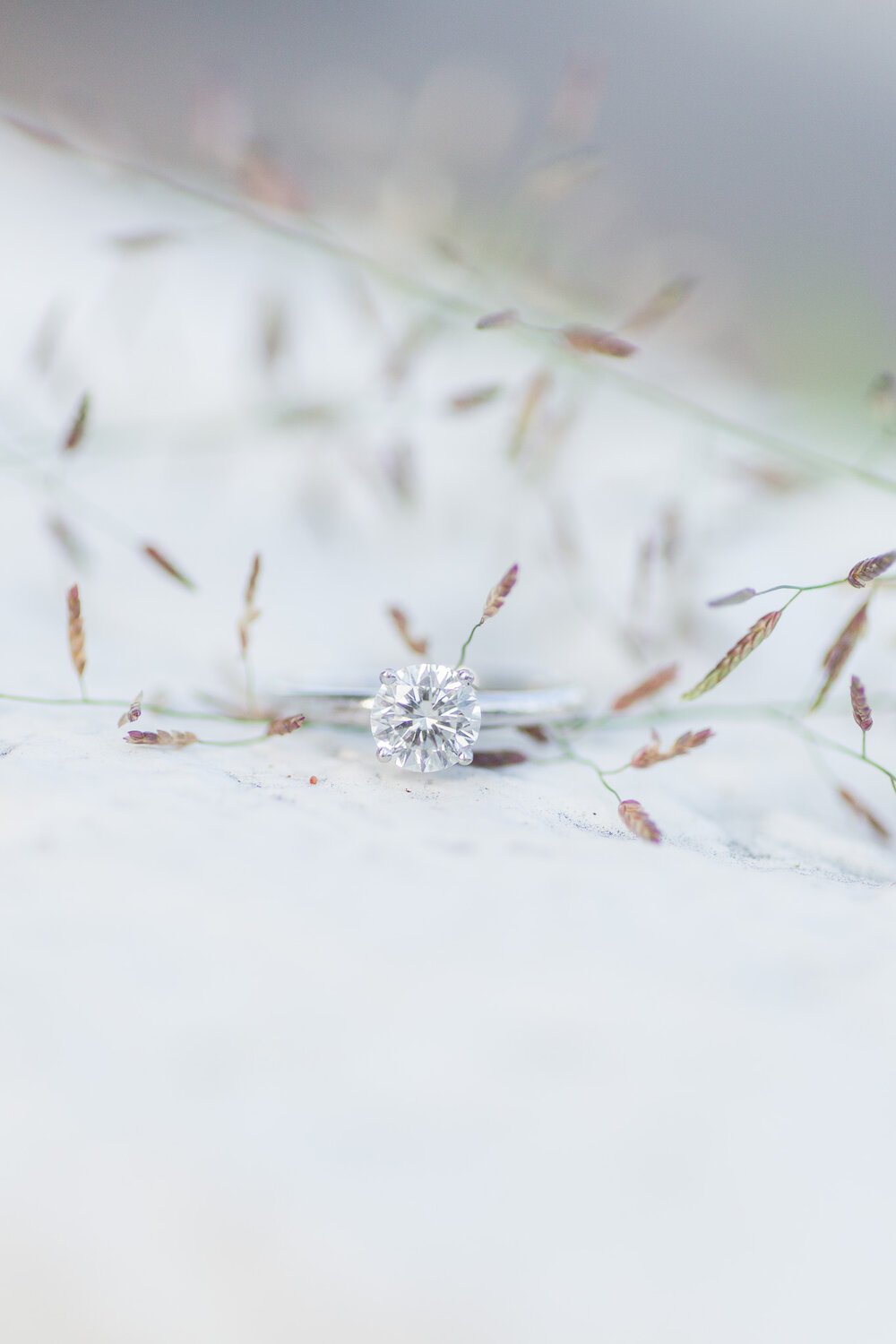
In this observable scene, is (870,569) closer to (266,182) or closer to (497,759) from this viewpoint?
(497,759)

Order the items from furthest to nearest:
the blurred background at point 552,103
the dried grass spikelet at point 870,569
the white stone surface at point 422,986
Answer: the blurred background at point 552,103 → the dried grass spikelet at point 870,569 → the white stone surface at point 422,986

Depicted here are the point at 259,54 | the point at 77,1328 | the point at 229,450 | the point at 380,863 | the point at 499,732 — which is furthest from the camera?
the point at 259,54

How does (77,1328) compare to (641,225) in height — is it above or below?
below

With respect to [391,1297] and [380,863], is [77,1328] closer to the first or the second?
[391,1297]

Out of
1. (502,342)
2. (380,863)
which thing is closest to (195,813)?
(380,863)

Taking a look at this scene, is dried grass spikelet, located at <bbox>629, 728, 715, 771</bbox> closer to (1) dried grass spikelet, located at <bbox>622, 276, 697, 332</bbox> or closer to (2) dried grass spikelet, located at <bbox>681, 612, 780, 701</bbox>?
(2) dried grass spikelet, located at <bbox>681, 612, 780, 701</bbox>

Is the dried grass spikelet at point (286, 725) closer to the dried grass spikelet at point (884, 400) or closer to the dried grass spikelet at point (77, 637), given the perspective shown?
the dried grass spikelet at point (77, 637)

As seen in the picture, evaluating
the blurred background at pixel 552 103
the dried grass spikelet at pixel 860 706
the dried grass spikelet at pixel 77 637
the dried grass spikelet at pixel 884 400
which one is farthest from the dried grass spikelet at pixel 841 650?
the blurred background at pixel 552 103

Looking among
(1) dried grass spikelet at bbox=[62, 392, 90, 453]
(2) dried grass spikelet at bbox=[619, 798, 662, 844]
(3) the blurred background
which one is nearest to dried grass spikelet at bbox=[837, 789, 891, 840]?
(2) dried grass spikelet at bbox=[619, 798, 662, 844]
